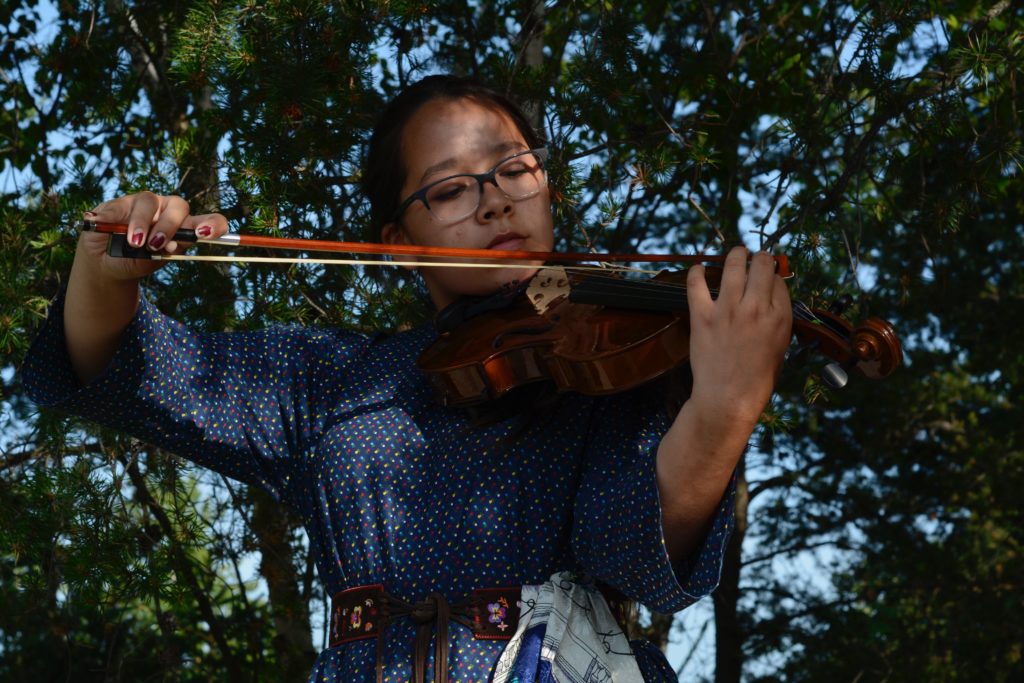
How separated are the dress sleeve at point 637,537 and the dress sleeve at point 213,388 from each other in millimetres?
506

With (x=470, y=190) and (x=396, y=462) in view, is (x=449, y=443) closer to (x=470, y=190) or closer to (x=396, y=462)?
(x=396, y=462)

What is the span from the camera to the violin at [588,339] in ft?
5.51

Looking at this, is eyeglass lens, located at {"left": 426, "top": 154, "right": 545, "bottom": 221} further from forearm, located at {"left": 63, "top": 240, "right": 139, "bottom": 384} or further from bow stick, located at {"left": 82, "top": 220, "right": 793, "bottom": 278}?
forearm, located at {"left": 63, "top": 240, "right": 139, "bottom": 384}

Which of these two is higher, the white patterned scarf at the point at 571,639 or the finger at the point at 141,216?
the finger at the point at 141,216

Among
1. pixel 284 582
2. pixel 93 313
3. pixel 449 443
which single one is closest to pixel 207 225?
pixel 93 313

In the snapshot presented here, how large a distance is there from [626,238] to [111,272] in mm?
2982

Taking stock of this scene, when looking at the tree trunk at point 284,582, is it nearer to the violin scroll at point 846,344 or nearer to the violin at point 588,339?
the violin at point 588,339

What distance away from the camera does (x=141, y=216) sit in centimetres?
166

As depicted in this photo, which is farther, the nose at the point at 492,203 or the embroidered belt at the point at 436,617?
the nose at the point at 492,203

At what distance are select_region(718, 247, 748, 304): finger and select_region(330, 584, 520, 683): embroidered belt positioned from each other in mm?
511

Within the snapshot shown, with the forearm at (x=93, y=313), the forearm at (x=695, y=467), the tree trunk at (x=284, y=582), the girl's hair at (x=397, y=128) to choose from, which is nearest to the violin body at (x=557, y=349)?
the forearm at (x=695, y=467)

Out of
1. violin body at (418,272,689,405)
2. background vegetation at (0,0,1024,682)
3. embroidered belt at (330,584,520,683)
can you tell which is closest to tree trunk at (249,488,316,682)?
background vegetation at (0,0,1024,682)

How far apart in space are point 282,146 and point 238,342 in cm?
111

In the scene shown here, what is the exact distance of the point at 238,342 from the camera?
80.4 inches
